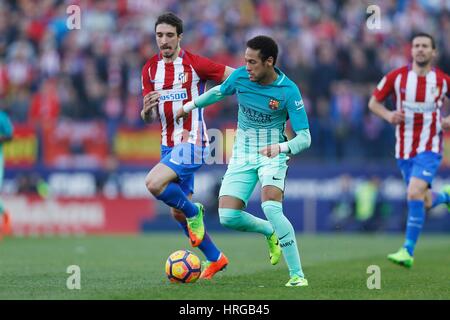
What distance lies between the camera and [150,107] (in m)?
10.1

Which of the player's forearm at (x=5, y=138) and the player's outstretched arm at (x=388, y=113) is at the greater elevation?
the player's outstretched arm at (x=388, y=113)

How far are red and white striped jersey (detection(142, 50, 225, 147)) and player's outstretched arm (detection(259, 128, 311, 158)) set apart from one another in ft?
5.93

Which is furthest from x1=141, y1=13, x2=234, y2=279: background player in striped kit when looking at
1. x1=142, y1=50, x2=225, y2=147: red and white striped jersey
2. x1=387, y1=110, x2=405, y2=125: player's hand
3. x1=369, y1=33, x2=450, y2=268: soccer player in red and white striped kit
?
x1=369, y1=33, x2=450, y2=268: soccer player in red and white striped kit

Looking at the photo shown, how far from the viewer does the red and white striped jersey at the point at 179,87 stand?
34.6ft

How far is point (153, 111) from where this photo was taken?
Result: 10.2 metres

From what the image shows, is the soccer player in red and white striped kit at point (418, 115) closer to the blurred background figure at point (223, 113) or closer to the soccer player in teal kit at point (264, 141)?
the soccer player in teal kit at point (264, 141)

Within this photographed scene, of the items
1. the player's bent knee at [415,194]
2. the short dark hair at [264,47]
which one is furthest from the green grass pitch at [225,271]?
the short dark hair at [264,47]

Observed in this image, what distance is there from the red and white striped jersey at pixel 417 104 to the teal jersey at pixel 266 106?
3355 mm

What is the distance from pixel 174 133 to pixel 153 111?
0.45 meters

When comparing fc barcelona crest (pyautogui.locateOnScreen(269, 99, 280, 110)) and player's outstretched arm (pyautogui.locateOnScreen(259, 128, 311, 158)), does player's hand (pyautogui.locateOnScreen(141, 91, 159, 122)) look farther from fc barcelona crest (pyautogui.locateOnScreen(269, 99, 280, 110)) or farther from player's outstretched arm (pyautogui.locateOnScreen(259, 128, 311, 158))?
player's outstretched arm (pyautogui.locateOnScreen(259, 128, 311, 158))

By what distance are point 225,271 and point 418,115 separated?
10.8 feet

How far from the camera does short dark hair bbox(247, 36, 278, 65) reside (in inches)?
357

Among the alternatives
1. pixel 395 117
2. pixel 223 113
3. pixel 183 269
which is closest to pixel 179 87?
pixel 183 269

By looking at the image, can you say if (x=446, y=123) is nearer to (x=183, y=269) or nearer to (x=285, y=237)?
(x=285, y=237)
